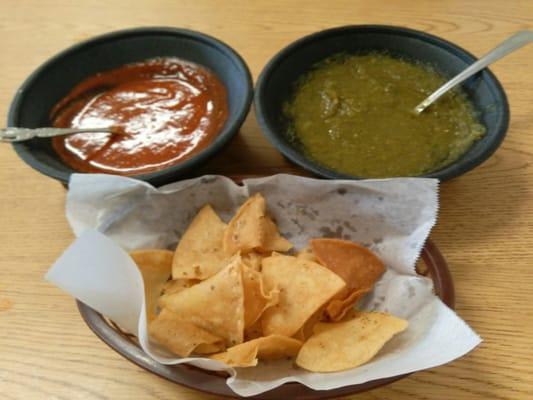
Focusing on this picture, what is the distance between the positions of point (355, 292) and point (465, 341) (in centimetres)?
23

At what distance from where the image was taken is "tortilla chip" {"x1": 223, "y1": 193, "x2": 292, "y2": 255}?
1084mm

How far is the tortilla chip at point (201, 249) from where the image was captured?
41.8 inches

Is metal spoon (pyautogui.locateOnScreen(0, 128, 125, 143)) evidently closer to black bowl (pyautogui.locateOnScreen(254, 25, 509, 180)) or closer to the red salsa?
the red salsa

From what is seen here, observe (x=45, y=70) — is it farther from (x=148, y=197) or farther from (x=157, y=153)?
(x=148, y=197)

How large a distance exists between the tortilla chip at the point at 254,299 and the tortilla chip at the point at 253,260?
0.08 m

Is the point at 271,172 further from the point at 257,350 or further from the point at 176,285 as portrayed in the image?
the point at 257,350

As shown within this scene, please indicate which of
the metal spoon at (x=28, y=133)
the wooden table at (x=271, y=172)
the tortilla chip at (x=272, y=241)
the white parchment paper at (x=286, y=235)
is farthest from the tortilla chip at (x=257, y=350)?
the metal spoon at (x=28, y=133)

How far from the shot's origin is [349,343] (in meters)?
0.93

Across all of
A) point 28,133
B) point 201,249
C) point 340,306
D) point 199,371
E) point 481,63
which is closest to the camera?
point 199,371

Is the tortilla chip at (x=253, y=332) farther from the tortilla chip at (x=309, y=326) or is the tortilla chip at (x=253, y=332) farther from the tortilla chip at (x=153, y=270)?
the tortilla chip at (x=153, y=270)

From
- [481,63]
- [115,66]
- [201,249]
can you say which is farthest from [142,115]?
[481,63]

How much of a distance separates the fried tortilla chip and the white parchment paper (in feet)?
0.12

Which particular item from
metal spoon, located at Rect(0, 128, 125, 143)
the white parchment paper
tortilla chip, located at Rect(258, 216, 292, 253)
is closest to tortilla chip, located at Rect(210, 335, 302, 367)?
the white parchment paper

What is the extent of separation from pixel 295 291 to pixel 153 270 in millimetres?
311
